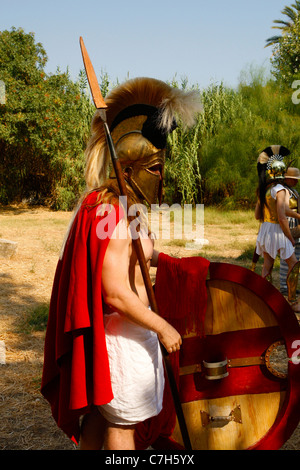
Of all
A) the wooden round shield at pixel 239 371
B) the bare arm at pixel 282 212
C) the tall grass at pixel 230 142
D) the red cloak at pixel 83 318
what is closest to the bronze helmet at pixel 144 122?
the red cloak at pixel 83 318

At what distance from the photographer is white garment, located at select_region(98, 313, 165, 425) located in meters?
1.83

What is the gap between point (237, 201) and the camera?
17.2 metres

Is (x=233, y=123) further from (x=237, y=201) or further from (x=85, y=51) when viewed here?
(x=85, y=51)

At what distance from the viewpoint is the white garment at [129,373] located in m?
1.83

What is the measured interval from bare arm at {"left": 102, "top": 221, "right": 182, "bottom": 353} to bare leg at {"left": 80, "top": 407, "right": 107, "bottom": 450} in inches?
20.5

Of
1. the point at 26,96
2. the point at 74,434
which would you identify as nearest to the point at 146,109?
the point at 74,434

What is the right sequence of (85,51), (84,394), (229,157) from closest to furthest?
(84,394) < (85,51) < (229,157)

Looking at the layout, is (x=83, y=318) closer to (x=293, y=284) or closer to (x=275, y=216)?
(x=293, y=284)

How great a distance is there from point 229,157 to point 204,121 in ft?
6.63

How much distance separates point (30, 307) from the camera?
18.7 feet

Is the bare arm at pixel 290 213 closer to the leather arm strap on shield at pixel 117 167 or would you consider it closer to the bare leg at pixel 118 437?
the leather arm strap on shield at pixel 117 167

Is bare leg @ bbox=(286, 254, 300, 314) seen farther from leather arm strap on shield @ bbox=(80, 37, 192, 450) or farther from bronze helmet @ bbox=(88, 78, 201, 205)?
bronze helmet @ bbox=(88, 78, 201, 205)
